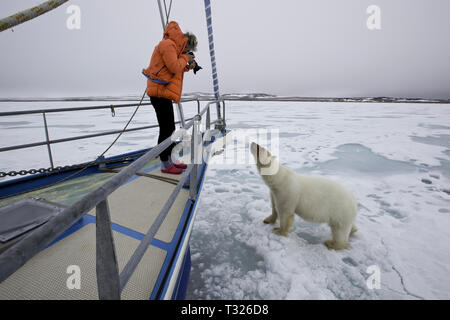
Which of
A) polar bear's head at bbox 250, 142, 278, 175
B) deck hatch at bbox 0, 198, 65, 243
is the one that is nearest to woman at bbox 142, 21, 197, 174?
polar bear's head at bbox 250, 142, 278, 175

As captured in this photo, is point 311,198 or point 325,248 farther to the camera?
point 325,248

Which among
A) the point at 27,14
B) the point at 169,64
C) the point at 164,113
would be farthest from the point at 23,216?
the point at 169,64

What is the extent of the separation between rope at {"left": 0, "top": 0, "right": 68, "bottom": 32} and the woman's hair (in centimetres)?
182

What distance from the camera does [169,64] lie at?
2686mm

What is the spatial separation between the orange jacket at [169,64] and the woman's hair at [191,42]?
17 cm

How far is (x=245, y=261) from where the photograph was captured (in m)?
2.46

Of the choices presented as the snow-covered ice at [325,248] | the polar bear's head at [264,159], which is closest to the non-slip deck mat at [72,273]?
the snow-covered ice at [325,248]

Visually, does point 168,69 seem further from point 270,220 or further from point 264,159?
point 270,220

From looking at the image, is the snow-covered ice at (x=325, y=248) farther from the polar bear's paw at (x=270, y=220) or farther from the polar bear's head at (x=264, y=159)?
the polar bear's head at (x=264, y=159)

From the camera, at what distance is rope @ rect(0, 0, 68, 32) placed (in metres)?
1.14

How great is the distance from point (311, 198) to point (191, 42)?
2.71 metres

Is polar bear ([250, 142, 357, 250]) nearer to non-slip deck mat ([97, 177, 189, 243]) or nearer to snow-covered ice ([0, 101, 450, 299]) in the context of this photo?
snow-covered ice ([0, 101, 450, 299])
